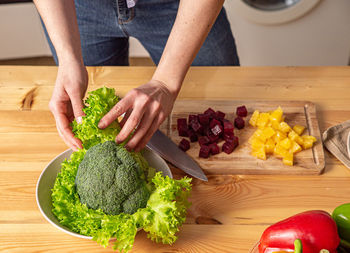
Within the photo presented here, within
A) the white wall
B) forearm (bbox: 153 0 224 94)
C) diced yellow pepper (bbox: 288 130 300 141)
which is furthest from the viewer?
the white wall

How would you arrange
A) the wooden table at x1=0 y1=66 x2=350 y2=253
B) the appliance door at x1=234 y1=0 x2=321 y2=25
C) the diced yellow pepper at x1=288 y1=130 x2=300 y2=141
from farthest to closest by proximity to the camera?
the appliance door at x1=234 y1=0 x2=321 y2=25 → the diced yellow pepper at x1=288 y1=130 x2=300 y2=141 → the wooden table at x1=0 y1=66 x2=350 y2=253

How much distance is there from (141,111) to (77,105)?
198 millimetres

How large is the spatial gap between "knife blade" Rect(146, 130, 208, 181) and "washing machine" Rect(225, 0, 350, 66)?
1.58m

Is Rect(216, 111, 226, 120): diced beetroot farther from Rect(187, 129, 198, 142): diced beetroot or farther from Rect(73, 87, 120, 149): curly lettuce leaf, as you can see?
Rect(73, 87, 120, 149): curly lettuce leaf

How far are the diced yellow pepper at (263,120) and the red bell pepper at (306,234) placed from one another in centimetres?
48

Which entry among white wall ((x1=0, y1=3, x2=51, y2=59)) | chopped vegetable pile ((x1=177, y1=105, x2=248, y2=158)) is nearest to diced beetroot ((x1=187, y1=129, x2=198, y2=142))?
chopped vegetable pile ((x1=177, y1=105, x2=248, y2=158))

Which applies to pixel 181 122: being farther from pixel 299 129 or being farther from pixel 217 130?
pixel 299 129

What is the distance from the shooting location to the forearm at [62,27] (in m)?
1.30

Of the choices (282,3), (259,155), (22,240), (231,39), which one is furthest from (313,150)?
(282,3)

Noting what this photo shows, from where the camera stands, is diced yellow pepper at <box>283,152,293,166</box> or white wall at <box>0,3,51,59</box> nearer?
diced yellow pepper at <box>283,152,293,166</box>

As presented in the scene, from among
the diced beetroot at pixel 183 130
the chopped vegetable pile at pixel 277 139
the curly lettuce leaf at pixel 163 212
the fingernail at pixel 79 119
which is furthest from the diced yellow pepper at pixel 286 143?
the fingernail at pixel 79 119

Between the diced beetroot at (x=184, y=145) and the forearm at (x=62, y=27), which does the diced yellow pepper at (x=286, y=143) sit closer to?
the diced beetroot at (x=184, y=145)

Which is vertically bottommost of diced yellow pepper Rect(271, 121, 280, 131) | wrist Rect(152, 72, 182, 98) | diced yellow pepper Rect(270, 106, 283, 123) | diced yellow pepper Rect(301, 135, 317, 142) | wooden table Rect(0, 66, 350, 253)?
wooden table Rect(0, 66, 350, 253)

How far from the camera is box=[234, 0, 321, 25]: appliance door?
2629 mm
